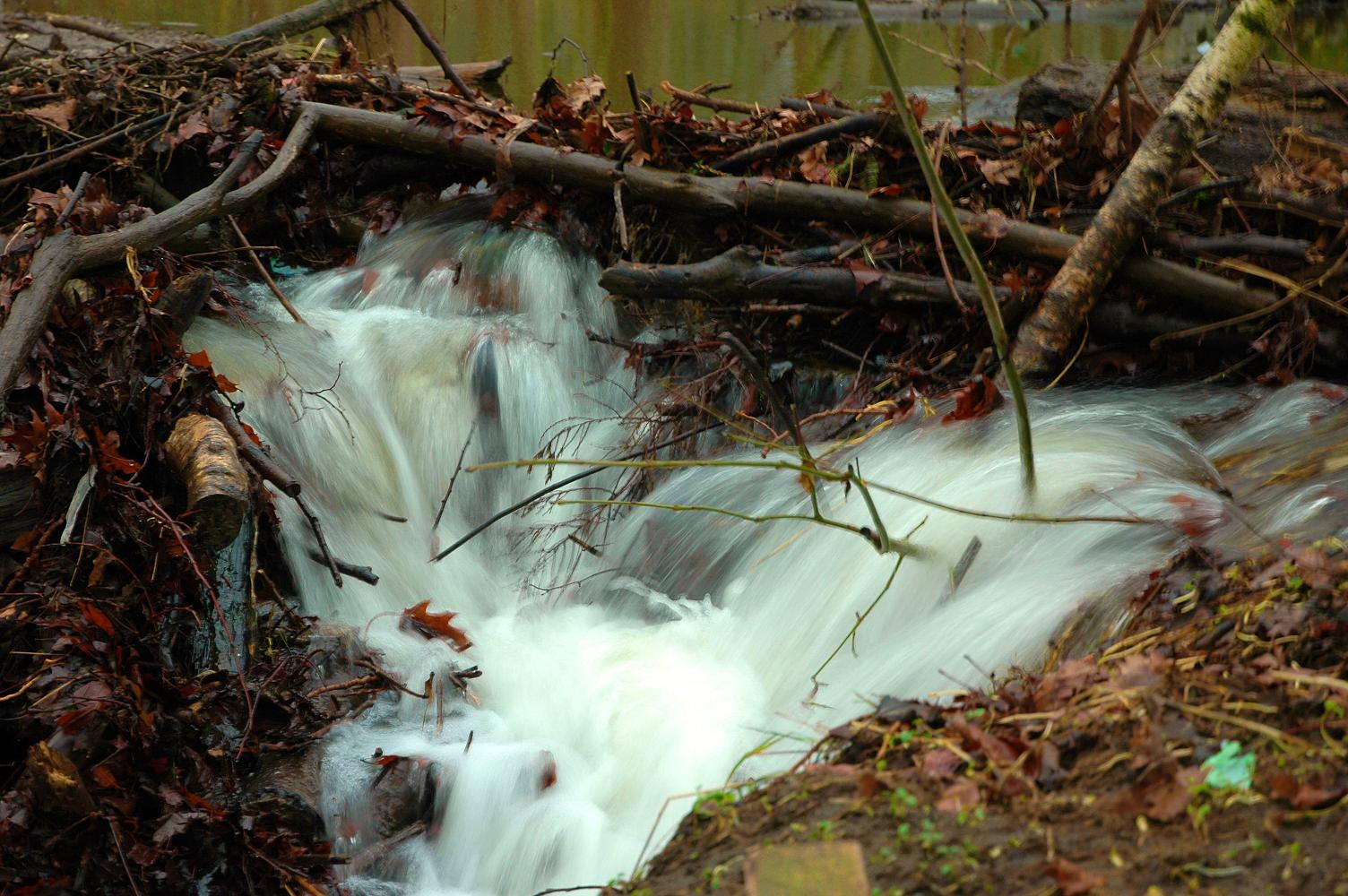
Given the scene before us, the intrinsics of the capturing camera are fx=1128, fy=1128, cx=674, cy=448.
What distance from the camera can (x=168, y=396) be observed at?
3.79m

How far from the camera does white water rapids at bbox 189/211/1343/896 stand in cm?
354

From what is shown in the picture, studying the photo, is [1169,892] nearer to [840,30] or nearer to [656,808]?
[656,808]

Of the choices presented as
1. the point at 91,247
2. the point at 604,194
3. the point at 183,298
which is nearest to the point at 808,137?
the point at 604,194

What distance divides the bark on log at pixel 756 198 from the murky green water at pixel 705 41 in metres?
4.73

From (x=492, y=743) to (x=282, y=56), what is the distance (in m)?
4.89

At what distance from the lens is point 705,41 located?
15.7 m

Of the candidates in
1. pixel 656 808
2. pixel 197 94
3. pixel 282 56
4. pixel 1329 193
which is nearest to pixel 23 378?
pixel 656 808

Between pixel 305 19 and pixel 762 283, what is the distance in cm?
538

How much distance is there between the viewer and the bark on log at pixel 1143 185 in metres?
4.67

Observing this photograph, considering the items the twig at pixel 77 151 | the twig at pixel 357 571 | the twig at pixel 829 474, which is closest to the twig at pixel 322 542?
the twig at pixel 357 571

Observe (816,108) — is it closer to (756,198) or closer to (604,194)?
(756,198)

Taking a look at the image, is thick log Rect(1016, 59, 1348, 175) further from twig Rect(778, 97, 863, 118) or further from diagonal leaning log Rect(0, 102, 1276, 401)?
twig Rect(778, 97, 863, 118)

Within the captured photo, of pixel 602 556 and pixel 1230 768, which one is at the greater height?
pixel 1230 768

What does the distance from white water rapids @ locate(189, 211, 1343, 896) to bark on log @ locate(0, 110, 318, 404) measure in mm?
554
